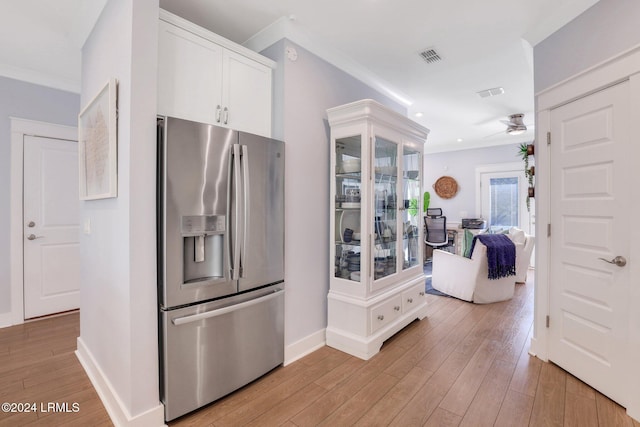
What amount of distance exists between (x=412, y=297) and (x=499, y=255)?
58.7 inches

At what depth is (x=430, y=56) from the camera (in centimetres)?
292

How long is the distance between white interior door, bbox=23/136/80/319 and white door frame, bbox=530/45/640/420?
4.83 m

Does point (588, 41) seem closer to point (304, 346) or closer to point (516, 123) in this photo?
point (516, 123)

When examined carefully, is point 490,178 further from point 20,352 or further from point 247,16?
point 20,352

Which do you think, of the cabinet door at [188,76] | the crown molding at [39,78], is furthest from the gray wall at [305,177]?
the crown molding at [39,78]

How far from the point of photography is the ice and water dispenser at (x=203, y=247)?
1.80 meters

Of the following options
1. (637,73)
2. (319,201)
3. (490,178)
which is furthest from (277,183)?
(490,178)

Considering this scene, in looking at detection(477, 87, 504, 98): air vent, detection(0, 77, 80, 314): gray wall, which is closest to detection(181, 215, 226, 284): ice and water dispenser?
detection(0, 77, 80, 314): gray wall

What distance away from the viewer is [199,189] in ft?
5.93

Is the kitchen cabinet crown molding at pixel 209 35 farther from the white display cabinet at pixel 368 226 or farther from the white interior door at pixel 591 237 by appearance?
the white interior door at pixel 591 237

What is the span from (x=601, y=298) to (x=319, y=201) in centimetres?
212

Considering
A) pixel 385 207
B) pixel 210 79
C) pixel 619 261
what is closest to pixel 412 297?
pixel 385 207

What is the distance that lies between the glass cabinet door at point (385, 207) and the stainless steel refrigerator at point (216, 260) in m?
0.88

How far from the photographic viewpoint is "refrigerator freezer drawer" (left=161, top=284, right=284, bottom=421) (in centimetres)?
172
